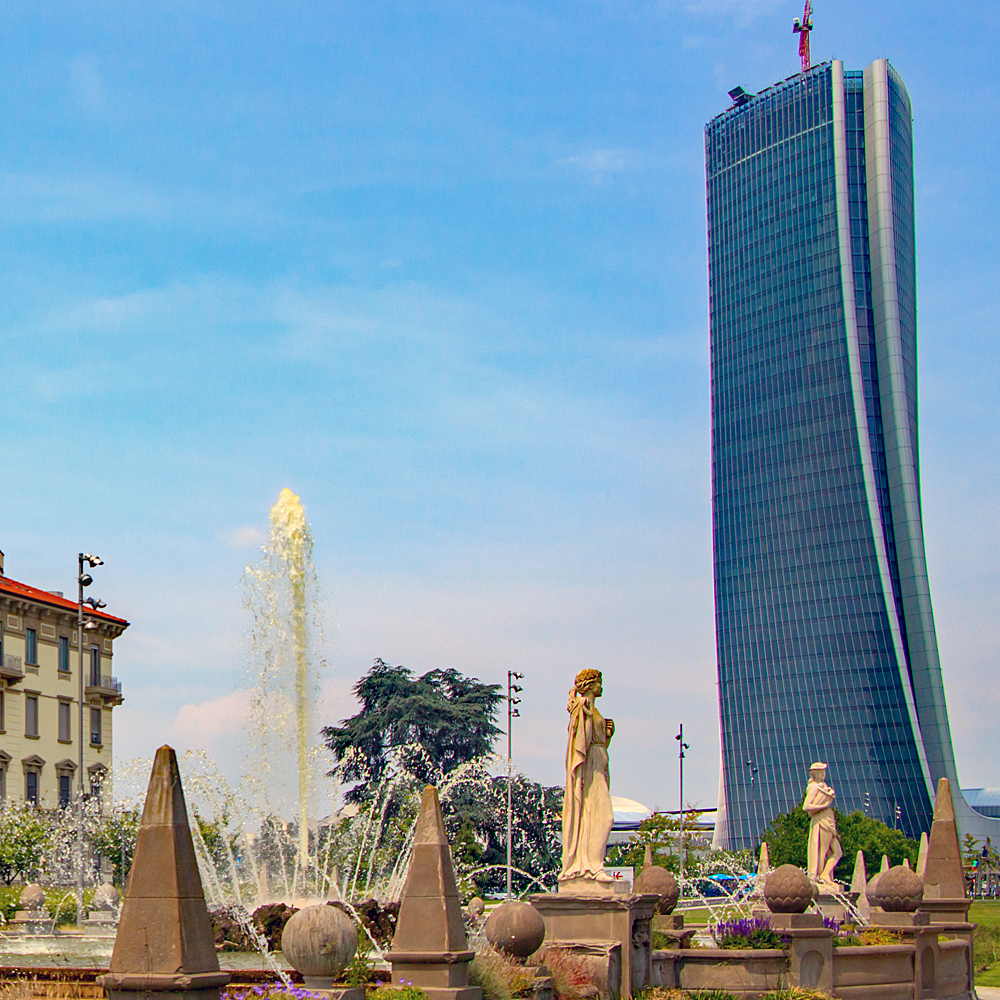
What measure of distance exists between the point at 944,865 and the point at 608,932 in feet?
34.5

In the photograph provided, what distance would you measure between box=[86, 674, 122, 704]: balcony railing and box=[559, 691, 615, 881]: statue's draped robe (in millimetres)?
56987

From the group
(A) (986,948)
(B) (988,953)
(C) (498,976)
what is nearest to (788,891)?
(C) (498,976)

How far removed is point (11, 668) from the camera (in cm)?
6341

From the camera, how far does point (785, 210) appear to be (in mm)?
153625

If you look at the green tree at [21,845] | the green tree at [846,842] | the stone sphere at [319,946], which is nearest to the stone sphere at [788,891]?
the stone sphere at [319,946]

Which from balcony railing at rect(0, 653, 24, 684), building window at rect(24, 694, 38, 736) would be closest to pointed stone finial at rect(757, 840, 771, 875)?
balcony railing at rect(0, 653, 24, 684)

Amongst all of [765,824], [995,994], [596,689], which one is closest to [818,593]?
[765,824]

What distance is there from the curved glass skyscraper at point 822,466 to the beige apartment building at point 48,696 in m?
90.5

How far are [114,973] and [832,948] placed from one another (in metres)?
11.9

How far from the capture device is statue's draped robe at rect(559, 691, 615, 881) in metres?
16.9

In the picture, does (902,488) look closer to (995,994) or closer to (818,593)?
(818,593)

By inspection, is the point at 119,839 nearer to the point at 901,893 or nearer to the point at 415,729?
the point at 415,729

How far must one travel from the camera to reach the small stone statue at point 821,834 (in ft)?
87.2

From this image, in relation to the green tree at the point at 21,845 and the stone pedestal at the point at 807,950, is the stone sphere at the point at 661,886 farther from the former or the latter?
the green tree at the point at 21,845
